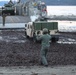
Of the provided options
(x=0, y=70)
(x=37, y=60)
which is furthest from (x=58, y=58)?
(x=0, y=70)

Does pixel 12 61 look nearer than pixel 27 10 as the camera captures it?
Yes

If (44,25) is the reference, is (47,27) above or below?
below

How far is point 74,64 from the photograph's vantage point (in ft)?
53.8

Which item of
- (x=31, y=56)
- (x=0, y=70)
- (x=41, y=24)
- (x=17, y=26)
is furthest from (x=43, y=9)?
(x=0, y=70)

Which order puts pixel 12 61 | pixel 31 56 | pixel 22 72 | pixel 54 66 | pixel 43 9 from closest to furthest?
pixel 22 72 < pixel 54 66 < pixel 12 61 < pixel 31 56 < pixel 43 9

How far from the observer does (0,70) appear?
14.3 meters

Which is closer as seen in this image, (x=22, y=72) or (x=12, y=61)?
(x=22, y=72)

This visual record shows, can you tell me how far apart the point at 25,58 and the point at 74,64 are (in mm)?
3085

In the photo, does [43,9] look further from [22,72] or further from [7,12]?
[22,72]

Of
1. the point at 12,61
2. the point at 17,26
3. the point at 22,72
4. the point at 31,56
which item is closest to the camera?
the point at 22,72

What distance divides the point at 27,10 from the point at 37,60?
4782cm

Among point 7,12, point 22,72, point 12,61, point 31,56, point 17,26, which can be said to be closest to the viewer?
point 22,72

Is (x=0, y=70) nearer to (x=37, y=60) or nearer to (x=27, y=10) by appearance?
(x=37, y=60)

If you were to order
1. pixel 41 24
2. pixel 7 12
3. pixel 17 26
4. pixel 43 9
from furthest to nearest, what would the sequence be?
1. pixel 7 12
2. pixel 43 9
3. pixel 17 26
4. pixel 41 24
